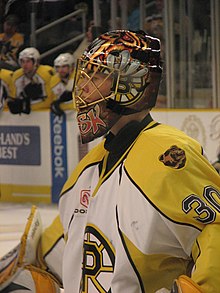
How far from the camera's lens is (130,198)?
1.59m

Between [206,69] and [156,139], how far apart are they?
15.7 feet

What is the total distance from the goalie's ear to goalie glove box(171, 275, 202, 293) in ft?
1.23

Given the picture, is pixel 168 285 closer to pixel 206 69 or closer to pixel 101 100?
pixel 101 100

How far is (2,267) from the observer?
→ 1.85 m

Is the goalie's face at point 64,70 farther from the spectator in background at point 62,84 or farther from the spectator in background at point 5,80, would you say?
the spectator in background at point 5,80

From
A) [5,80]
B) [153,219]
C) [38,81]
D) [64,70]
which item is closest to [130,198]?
[153,219]

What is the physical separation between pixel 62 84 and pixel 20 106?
1.44 feet

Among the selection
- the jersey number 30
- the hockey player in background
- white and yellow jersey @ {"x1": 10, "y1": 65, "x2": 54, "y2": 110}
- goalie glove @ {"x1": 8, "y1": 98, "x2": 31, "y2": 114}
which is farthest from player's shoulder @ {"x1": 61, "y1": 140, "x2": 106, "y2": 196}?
goalie glove @ {"x1": 8, "y1": 98, "x2": 31, "y2": 114}

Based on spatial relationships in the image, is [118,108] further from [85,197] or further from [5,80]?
[5,80]

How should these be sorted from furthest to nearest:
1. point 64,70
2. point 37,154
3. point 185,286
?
1. point 37,154
2. point 64,70
3. point 185,286

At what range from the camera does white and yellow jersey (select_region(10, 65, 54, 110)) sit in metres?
7.05

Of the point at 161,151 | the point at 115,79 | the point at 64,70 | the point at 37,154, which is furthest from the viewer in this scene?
the point at 37,154

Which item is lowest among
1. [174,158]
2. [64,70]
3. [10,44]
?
[174,158]

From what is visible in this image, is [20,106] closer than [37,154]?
Yes
